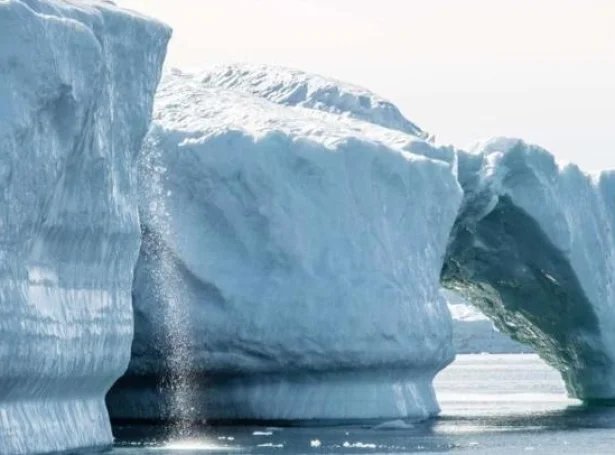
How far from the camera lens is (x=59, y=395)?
64.3ft

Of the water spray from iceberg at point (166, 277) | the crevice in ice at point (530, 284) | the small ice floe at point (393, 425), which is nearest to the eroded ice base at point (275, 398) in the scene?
the small ice floe at point (393, 425)

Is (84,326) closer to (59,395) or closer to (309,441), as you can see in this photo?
(59,395)

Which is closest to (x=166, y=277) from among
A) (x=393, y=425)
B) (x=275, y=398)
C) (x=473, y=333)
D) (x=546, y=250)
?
(x=275, y=398)

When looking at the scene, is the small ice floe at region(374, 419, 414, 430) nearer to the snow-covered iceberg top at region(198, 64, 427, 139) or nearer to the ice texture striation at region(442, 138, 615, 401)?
the snow-covered iceberg top at region(198, 64, 427, 139)

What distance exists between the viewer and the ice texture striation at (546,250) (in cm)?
3086

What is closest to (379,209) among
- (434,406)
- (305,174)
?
(305,174)

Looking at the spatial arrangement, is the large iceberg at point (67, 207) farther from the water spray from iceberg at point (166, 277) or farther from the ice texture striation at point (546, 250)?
the ice texture striation at point (546, 250)

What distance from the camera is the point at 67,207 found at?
63.5ft

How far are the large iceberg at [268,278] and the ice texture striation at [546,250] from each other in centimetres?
426

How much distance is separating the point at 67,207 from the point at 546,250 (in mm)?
13503

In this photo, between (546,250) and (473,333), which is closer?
(546,250)

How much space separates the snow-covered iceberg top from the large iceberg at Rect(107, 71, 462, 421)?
94.0 inches

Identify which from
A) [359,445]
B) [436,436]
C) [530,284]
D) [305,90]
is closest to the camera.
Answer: [359,445]

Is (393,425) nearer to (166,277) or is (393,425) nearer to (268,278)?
(268,278)
